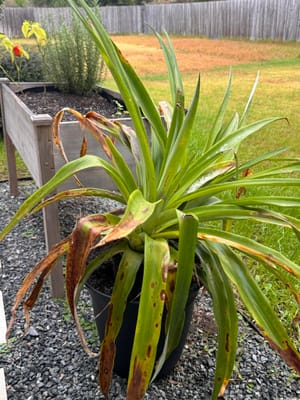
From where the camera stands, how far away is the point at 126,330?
1.49 meters

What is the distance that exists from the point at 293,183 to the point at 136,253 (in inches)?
19.8

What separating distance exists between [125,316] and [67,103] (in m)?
1.87

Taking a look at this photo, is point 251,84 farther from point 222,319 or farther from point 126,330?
point 222,319

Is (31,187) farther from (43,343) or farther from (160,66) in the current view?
(160,66)

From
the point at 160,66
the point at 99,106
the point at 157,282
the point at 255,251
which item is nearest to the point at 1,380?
the point at 157,282

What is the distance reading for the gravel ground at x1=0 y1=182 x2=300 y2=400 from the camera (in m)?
1.55

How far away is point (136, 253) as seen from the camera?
1.41m

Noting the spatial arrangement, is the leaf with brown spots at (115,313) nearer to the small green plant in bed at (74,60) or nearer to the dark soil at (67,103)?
the dark soil at (67,103)

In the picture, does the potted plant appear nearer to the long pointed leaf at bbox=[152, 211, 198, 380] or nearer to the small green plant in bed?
the long pointed leaf at bbox=[152, 211, 198, 380]

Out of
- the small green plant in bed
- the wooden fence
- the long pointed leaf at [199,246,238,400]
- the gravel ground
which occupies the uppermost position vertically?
the wooden fence

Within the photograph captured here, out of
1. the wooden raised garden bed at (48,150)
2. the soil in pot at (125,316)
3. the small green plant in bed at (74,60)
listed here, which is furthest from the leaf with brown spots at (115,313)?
the small green plant in bed at (74,60)

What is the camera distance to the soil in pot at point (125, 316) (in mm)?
1458

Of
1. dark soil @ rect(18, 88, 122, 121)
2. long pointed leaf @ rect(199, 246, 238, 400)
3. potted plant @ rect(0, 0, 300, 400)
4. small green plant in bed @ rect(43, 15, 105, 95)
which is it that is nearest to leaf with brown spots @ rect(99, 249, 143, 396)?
potted plant @ rect(0, 0, 300, 400)

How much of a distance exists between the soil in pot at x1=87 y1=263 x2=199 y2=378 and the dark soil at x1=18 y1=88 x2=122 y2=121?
1.30 m
